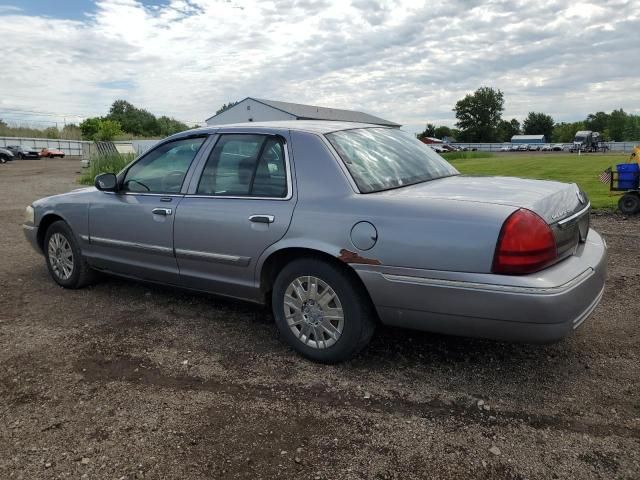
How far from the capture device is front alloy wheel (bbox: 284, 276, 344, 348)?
11.6 feet

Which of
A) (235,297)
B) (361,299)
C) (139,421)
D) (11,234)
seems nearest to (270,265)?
(235,297)

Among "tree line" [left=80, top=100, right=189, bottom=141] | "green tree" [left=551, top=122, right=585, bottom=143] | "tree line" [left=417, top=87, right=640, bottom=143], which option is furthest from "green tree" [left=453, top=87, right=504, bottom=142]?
"tree line" [left=80, top=100, right=189, bottom=141]

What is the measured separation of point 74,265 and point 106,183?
3.40 ft

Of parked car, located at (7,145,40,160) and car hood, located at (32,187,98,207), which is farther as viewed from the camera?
parked car, located at (7,145,40,160)

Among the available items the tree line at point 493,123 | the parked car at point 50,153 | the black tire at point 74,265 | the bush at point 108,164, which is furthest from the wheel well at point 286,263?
the tree line at point 493,123

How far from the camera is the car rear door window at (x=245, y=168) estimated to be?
3.89 m

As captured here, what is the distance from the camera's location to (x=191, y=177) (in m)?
4.37

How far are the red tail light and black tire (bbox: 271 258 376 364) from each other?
2.86 ft

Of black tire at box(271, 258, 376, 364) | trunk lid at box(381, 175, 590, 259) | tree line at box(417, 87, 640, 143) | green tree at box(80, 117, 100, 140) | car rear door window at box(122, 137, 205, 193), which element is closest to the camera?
trunk lid at box(381, 175, 590, 259)

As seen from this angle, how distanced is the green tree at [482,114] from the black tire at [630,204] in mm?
109665

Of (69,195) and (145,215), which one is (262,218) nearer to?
(145,215)

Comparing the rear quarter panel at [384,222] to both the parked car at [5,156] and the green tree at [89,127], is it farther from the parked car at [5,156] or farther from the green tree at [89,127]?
the green tree at [89,127]

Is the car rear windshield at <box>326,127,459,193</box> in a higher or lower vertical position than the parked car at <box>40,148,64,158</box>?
lower

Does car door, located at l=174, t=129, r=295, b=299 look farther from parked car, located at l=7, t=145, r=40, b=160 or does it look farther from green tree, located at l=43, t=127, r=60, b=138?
green tree, located at l=43, t=127, r=60, b=138
